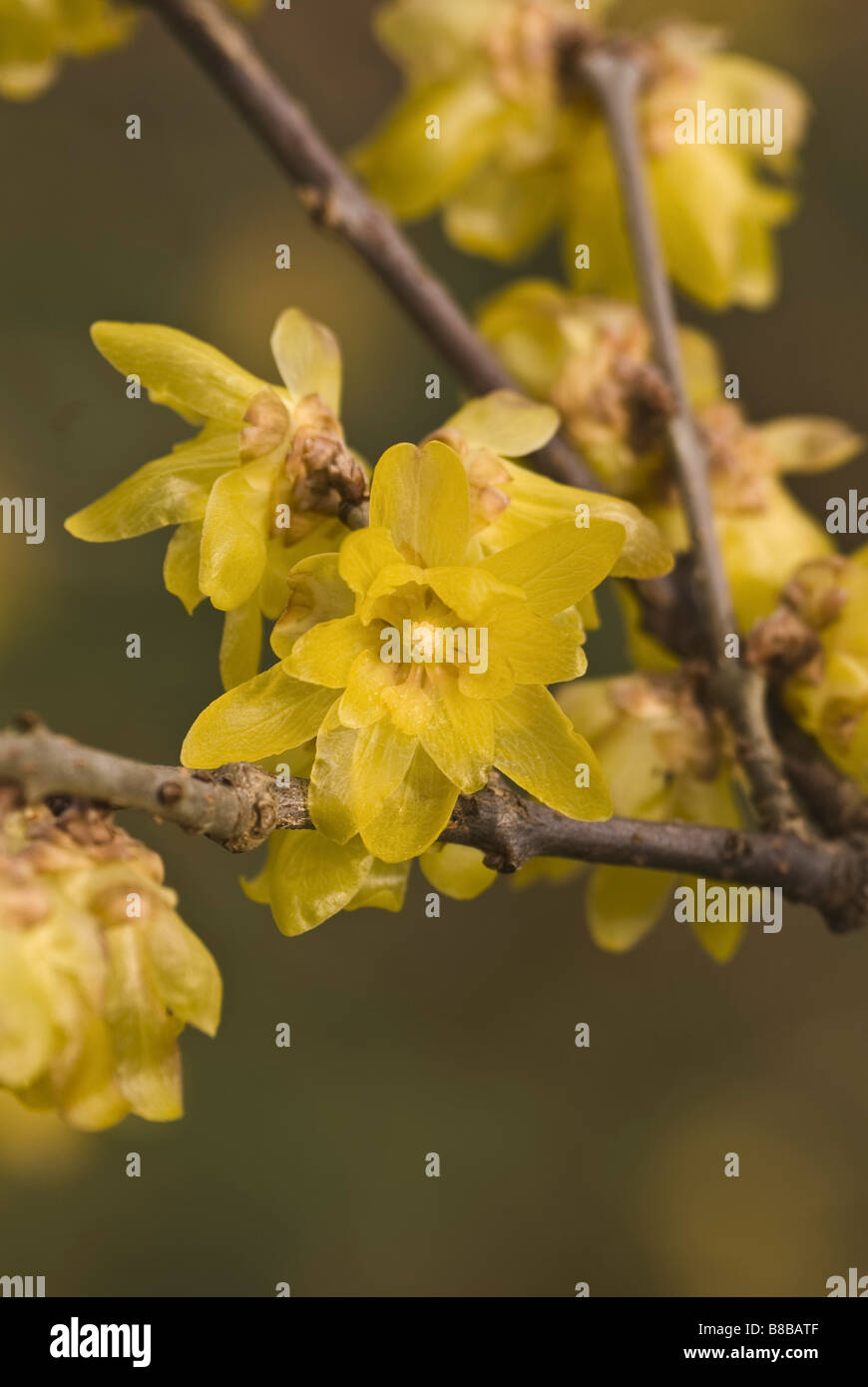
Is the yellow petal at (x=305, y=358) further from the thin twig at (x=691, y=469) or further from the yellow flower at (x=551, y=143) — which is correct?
the yellow flower at (x=551, y=143)

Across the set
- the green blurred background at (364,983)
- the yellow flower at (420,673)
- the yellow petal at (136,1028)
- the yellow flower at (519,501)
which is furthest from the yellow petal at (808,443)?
the green blurred background at (364,983)

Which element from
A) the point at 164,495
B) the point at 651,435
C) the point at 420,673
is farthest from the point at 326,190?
the point at 420,673

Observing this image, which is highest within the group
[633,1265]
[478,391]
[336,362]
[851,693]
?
[478,391]

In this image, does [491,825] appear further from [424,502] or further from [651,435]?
[651,435]

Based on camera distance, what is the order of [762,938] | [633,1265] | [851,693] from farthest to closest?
[762,938], [633,1265], [851,693]

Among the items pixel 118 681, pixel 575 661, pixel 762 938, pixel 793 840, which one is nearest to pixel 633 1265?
pixel 762 938

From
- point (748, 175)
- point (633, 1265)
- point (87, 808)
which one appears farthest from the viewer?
point (633, 1265)

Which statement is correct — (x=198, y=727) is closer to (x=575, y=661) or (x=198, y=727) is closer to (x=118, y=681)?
(x=575, y=661)

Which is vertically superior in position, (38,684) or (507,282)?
(507,282)
